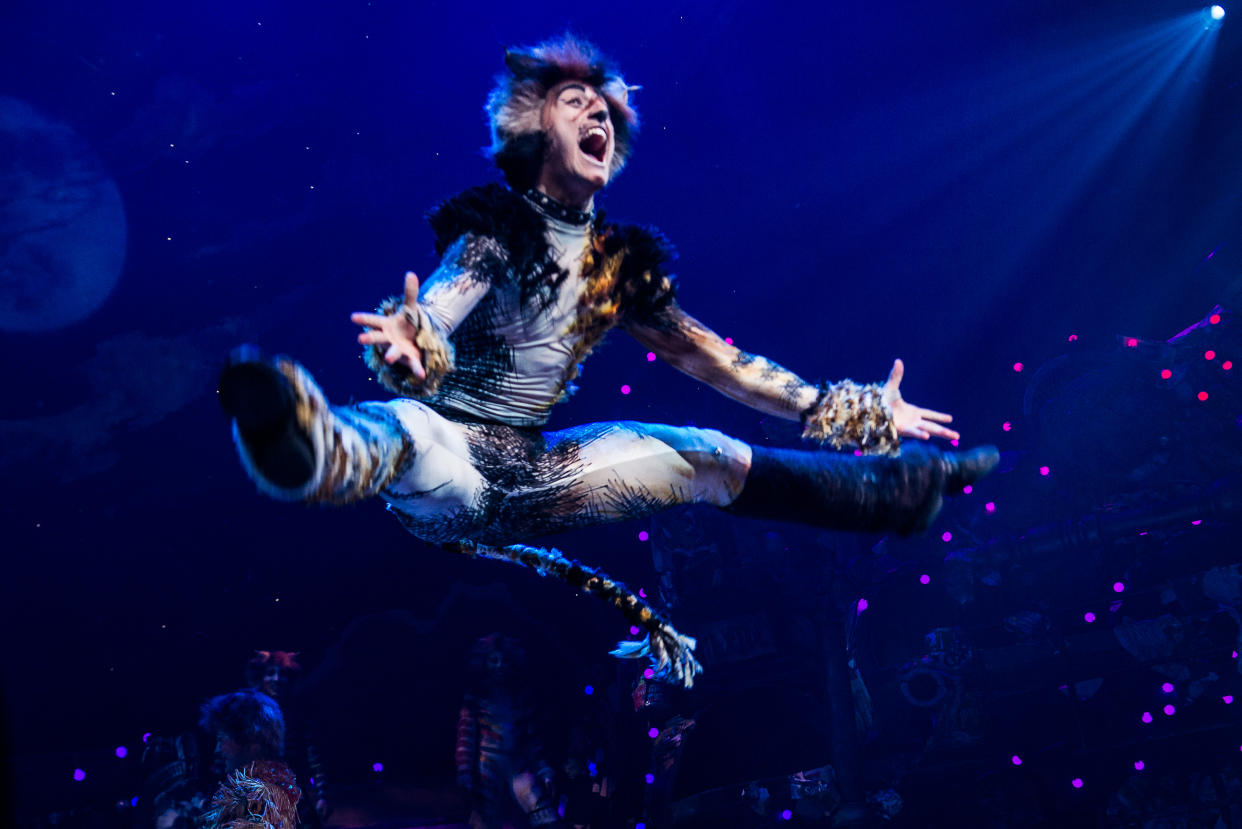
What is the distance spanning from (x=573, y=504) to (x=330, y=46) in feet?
12.0

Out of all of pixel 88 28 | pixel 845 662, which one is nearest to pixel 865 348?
pixel 845 662

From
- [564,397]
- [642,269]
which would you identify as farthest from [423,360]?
[642,269]

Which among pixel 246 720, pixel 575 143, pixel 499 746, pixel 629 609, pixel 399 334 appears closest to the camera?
pixel 399 334

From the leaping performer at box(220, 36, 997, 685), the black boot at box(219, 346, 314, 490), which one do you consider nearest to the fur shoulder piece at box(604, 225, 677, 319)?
the leaping performer at box(220, 36, 997, 685)

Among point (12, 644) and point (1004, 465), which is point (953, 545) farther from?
point (12, 644)

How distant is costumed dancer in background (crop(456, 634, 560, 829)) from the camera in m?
4.95

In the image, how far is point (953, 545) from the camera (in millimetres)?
6188

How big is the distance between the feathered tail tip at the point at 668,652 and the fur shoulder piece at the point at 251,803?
127 inches

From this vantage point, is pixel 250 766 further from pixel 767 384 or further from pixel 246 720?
pixel 767 384

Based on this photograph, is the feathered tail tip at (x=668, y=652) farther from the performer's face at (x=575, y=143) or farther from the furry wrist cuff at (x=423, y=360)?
the performer's face at (x=575, y=143)

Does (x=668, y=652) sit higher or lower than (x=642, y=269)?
lower

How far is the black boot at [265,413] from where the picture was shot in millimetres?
1217

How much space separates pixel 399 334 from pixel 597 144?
3.03 feet

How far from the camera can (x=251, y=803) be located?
418cm
